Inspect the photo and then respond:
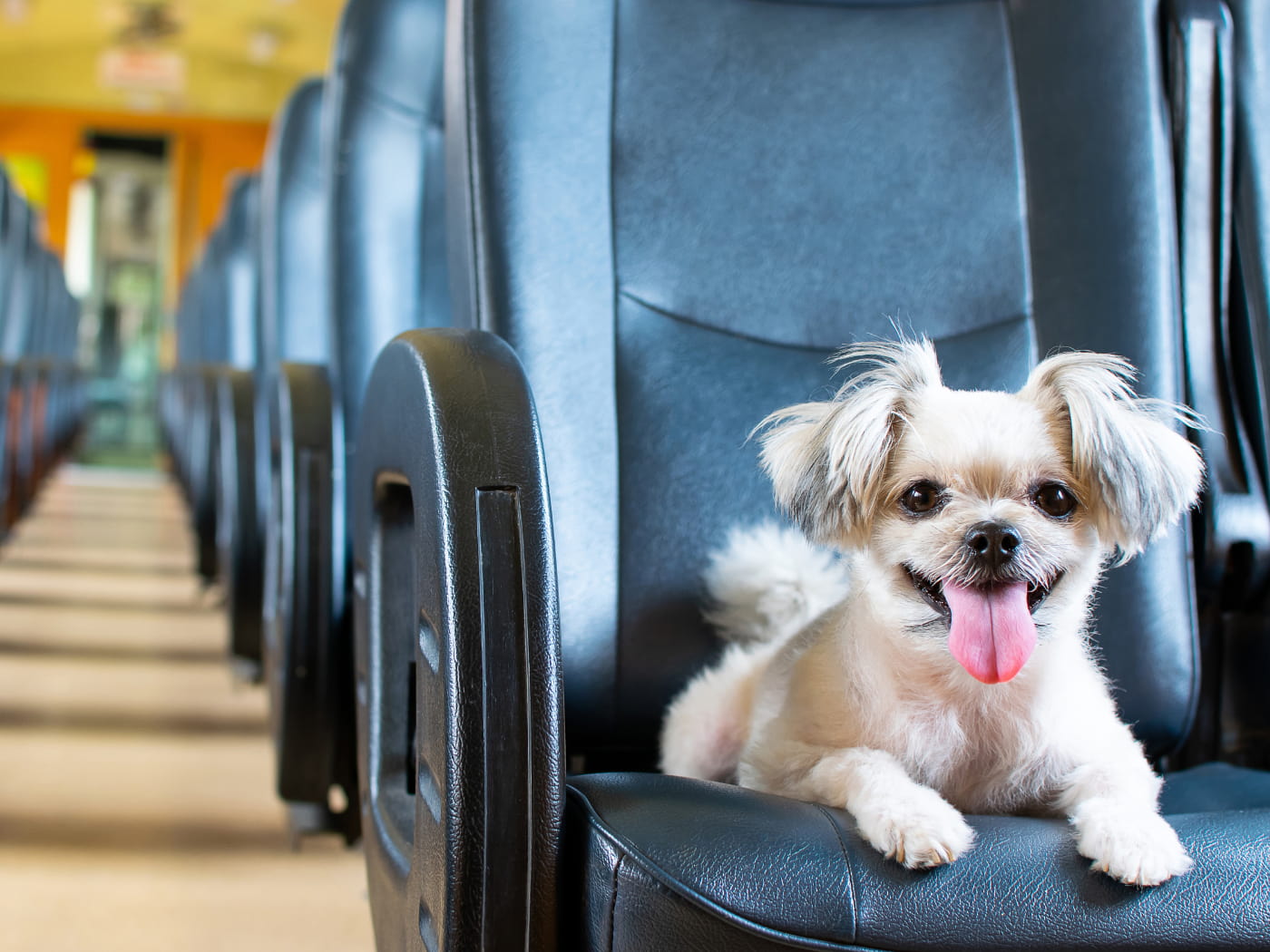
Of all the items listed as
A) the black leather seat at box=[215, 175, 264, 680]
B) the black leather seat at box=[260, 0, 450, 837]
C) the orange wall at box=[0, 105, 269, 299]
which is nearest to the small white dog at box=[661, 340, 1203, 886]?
the black leather seat at box=[260, 0, 450, 837]

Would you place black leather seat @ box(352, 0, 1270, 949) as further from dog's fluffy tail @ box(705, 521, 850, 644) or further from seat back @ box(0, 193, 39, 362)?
seat back @ box(0, 193, 39, 362)

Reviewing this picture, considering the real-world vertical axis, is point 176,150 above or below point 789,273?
above

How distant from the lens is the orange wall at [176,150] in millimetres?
12391

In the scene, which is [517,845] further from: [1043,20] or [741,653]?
[1043,20]

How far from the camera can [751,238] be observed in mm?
1155

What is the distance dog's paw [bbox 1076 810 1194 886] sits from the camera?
0.67 m

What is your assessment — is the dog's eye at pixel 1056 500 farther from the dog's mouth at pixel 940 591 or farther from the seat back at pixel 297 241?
the seat back at pixel 297 241

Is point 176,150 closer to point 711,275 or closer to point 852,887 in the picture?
point 711,275

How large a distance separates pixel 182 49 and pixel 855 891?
12572 millimetres

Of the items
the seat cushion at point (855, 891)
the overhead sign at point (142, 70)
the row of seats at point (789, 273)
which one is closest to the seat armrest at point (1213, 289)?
the row of seats at point (789, 273)

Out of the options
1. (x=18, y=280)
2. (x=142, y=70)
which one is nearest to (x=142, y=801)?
(x=18, y=280)

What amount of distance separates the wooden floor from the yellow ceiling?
798cm

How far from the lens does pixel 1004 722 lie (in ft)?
2.86

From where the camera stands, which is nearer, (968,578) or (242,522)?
(968,578)
